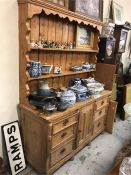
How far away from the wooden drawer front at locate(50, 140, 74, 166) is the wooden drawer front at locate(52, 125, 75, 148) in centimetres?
9

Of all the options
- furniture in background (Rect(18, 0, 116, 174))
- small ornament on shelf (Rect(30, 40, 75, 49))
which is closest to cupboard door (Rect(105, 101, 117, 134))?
furniture in background (Rect(18, 0, 116, 174))

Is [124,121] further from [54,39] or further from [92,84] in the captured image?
[54,39]

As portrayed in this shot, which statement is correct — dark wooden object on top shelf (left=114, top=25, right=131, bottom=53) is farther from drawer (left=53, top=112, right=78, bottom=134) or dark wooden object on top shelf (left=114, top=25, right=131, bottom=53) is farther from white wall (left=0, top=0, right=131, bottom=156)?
white wall (left=0, top=0, right=131, bottom=156)

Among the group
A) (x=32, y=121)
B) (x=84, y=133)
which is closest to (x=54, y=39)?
(x=32, y=121)

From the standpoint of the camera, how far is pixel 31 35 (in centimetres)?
169

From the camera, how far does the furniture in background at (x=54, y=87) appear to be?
1565 mm

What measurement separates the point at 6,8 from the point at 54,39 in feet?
2.08

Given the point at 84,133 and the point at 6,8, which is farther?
the point at 84,133

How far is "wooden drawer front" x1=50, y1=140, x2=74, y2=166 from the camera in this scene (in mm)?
1752

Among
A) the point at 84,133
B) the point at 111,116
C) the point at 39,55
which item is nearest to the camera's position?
the point at 39,55

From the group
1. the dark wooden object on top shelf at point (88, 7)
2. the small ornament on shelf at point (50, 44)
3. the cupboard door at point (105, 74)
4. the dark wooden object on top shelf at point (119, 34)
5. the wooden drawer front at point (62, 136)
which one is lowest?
the wooden drawer front at point (62, 136)

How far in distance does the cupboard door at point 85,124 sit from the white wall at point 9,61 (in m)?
0.75

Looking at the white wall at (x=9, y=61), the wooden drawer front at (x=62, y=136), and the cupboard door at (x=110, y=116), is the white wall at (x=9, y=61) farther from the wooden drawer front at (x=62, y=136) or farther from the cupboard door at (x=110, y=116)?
the cupboard door at (x=110, y=116)

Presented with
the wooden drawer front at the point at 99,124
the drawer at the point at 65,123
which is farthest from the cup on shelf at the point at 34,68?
the wooden drawer front at the point at 99,124
